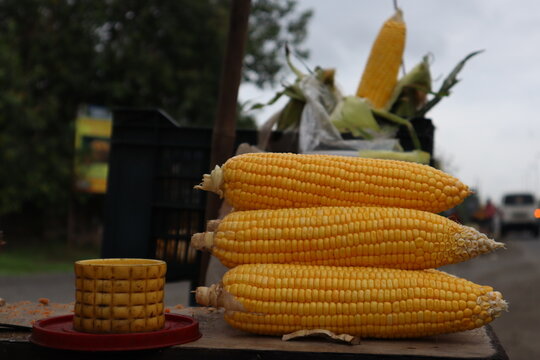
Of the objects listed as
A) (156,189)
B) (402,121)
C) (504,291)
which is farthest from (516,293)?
(156,189)

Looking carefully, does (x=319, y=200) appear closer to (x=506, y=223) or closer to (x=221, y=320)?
(x=221, y=320)

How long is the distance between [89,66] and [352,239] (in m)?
13.2

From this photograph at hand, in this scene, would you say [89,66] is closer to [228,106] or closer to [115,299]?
[228,106]

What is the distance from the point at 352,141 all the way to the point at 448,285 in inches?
56.7

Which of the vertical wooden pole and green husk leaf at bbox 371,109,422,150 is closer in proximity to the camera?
the vertical wooden pole

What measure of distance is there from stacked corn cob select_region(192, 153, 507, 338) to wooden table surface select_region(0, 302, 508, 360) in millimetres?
49

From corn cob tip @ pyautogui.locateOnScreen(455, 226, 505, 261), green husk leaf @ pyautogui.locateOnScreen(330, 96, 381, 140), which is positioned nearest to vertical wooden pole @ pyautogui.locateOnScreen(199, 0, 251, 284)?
green husk leaf @ pyautogui.locateOnScreen(330, 96, 381, 140)

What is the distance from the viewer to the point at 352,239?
189 cm

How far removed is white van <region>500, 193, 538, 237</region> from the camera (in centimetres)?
2802

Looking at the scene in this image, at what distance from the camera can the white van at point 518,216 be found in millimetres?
28016

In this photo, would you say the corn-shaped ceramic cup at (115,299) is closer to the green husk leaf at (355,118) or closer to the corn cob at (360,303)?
the corn cob at (360,303)

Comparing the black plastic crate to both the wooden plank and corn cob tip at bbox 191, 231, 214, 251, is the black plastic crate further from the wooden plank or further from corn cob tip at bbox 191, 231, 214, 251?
the wooden plank

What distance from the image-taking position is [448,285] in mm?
1846

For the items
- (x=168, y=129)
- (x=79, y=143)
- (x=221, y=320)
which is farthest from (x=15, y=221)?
(x=221, y=320)
